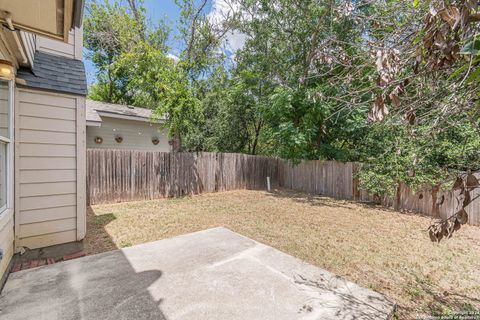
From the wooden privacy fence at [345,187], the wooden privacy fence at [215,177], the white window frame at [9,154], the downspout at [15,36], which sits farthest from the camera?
the wooden privacy fence at [215,177]

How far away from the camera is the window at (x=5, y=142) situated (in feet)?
8.14

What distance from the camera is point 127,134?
32.5ft

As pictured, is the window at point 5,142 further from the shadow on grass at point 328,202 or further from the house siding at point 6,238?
the shadow on grass at point 328,202

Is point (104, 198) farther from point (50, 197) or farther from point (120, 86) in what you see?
point (120, 86)

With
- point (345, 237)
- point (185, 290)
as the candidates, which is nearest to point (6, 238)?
point (185, 290)

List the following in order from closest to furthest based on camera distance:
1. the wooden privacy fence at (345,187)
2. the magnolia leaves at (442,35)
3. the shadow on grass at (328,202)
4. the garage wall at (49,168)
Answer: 1. the magnolia leaves at (442,35)
2. the garage wall at (49,168)
3. the wooden privacy fence at (345,187)
4. the shadow on grass at (328,202)

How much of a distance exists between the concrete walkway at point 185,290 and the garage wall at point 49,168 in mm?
885

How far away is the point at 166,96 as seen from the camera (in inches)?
323

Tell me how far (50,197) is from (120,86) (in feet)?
51.3

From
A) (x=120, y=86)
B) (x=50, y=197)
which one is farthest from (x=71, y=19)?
(x=120, y=86)

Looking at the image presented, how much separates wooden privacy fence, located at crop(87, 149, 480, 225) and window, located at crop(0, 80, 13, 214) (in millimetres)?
4067

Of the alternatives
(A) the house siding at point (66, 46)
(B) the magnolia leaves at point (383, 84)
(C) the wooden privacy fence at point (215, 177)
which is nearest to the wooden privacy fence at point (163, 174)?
(C) the wooden privacy fence at point (215, 177)

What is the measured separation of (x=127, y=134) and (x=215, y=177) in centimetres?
431

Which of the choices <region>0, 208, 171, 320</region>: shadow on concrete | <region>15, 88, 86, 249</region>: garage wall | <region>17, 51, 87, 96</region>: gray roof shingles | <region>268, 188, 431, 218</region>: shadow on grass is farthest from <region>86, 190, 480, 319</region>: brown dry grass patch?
<region>17, 51, 87, 96</region>: gray roof shingles
